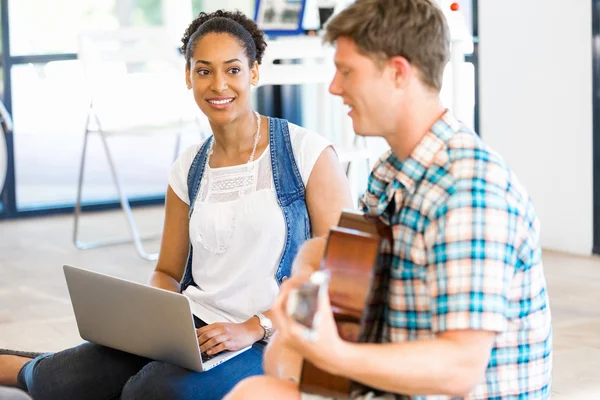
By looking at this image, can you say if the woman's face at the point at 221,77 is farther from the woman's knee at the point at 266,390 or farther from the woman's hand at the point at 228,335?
the woman's knee at the point at 266,390

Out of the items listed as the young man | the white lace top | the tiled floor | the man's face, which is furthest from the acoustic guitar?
the tiled floor

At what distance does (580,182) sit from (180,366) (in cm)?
288

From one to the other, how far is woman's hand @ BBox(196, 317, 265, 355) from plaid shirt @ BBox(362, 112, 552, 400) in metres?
0.64

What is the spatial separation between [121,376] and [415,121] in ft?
3.34

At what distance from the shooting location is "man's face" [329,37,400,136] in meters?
1.32

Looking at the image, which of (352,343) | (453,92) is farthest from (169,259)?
(453,92)

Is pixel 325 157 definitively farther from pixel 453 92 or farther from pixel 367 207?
pixel 453 92

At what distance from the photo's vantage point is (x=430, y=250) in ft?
4.17

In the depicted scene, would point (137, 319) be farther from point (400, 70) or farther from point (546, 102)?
point (546, 102)

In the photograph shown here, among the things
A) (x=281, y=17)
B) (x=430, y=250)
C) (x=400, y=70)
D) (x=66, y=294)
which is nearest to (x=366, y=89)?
(x=400, y=70)

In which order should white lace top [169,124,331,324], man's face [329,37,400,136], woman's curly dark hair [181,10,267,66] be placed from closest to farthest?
man's face [329,37,400,136] < white lace top [169,124,331,324] < woman's curly dark hair [181,10,267,66]

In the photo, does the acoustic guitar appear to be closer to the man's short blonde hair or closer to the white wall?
the man's short blonde hair

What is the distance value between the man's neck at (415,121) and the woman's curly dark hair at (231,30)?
0.90 m

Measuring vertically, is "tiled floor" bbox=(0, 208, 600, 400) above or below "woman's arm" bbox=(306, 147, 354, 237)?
below
